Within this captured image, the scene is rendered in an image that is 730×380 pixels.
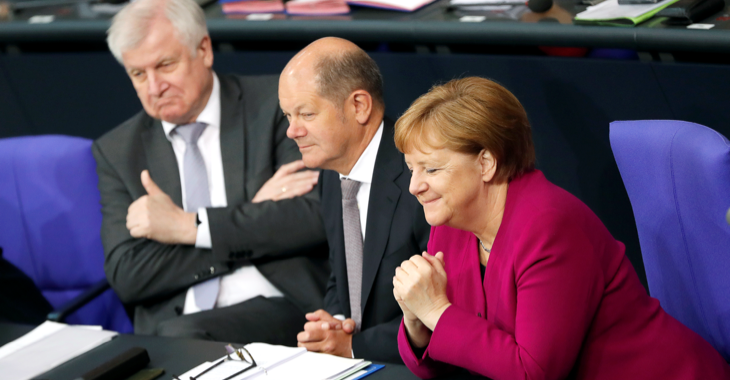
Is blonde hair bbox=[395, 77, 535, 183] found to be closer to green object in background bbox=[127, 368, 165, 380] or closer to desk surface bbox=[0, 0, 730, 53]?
green object in background bbox=[127, 368, 165, 380]

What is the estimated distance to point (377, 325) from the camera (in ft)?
6.36

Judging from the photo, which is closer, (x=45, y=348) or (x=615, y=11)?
(x=45, y=348)

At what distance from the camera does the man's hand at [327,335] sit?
1916 millimetres

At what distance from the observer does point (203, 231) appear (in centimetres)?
237

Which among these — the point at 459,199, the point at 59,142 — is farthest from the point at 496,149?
the point at 59,142

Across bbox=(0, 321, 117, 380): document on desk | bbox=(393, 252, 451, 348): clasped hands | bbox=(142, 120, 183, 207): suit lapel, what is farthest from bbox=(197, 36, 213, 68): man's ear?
bbox=(393, 252, 451, 348): clasped hands

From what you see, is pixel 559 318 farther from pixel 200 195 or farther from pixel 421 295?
pixel 200 195

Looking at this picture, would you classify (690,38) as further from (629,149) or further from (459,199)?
(459,199)

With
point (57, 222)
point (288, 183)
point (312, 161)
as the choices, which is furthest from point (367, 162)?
point (57, 222)

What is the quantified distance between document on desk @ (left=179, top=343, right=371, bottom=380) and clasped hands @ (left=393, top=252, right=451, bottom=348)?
126 mm

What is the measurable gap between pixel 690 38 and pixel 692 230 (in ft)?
2.84

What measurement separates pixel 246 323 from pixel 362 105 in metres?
0.72

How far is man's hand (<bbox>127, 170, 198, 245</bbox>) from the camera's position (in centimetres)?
235

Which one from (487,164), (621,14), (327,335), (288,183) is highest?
(621,14)
